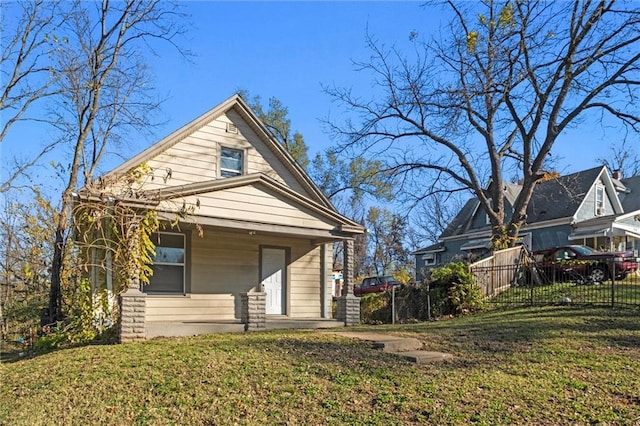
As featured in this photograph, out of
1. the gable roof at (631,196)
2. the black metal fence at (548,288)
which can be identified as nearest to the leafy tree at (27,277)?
the black metal fence at (548,288)

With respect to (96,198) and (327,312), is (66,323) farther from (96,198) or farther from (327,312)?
(327,312)

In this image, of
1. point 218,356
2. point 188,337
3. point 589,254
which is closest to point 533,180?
point 589,254

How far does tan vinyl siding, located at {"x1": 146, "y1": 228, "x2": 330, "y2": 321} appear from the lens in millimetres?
13828

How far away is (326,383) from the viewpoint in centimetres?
693

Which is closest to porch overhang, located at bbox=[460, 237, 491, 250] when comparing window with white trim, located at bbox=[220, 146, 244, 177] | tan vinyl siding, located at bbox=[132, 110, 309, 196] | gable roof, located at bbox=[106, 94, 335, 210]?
gable roof, located at bbox=[106, 94, 335, 210]

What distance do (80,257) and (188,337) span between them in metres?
3.98

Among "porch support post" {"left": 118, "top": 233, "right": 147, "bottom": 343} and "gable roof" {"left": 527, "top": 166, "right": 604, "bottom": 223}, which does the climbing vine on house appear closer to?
"porch support post" {"left": 118, "top": 233, "right": 147, "bottom": 343}

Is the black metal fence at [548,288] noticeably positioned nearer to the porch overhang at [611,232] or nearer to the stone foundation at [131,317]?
the porch overhang at [611,232]

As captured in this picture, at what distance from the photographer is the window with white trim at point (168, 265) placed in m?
13.6

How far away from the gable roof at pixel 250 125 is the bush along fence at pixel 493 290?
13.0ft

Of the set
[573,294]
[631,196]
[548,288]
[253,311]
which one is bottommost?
[253,311]

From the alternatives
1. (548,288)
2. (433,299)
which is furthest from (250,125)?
(548,288)

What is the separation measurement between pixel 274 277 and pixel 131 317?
535 cm

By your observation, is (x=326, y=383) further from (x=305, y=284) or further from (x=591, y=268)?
(x=591, y=268)
